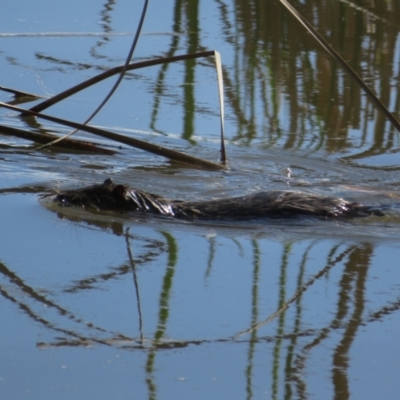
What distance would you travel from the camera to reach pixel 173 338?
372 centimetres

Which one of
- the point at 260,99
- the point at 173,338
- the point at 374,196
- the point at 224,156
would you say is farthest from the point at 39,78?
the point at 173,338

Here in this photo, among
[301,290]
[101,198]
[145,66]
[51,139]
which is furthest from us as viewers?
[51,139]

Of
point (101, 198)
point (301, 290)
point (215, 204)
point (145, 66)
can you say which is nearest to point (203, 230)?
point (215, 204)

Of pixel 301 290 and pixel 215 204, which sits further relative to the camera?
pixel 215 204

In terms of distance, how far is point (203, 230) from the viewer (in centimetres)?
548

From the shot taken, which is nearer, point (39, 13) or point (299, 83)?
point (299, 83)

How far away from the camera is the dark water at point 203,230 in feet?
11.5

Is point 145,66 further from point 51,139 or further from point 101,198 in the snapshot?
point 101,198

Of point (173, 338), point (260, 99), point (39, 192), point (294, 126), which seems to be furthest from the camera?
point (260, 99)

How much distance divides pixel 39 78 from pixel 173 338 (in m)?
4.83

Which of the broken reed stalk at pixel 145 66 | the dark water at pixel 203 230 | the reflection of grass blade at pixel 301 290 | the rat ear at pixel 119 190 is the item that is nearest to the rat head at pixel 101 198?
the rat ear at pixel 119 190

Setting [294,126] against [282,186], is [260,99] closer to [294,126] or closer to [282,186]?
[294,126]

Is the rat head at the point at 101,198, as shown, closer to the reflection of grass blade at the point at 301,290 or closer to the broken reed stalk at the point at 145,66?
the broken reed stalk at the point at 145,66

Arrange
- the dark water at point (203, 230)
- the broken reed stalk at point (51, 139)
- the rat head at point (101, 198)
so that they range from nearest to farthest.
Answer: the dark water at point (203, 230), the rat head at point (101, 198), the broken reed stalk at point (51, 139)
